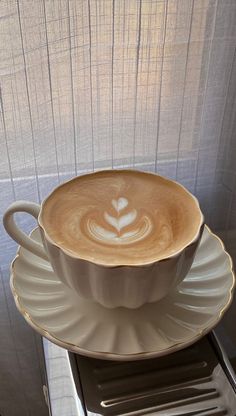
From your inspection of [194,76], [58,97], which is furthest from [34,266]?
[194,76]

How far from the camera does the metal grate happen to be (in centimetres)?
55

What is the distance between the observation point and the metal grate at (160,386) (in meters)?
0.55

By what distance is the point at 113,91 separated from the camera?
0.67 m

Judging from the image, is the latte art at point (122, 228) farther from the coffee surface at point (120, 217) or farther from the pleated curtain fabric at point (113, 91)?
the pleated curtain fabric at point (113, 91)

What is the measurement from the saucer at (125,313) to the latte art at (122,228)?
0.08 meters

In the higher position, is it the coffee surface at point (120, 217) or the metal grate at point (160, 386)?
the coffee surface at point (120, 217)

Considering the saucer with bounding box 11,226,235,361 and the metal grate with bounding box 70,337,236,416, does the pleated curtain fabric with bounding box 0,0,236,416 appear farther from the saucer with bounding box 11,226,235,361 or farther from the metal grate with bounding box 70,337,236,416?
the metal grate with bounding box 70,337,236,416

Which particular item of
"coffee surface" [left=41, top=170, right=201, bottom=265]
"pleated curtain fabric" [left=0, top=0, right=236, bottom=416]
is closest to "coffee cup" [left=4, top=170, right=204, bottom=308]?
"coffee surface" [left=41, top=170, right=201, bottom=265]

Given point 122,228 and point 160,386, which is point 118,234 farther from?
point 160,386

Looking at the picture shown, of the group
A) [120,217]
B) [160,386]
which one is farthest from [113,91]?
[160,386]

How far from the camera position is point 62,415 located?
1.80 feet

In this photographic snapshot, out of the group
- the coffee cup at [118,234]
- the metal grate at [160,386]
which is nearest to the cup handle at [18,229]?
the coffee cup at [118,234]

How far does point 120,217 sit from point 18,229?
0.38ft

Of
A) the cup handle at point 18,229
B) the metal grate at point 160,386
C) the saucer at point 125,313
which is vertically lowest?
the metal grate at point 160,386
